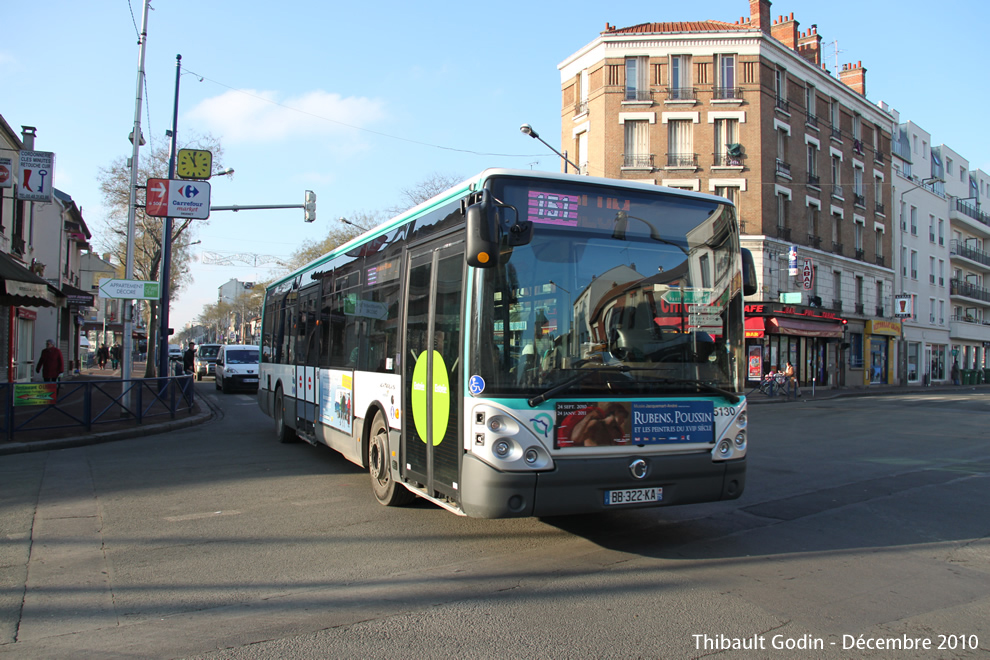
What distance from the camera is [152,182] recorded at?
16.9 meters

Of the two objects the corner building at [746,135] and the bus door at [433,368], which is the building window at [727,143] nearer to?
the corner building at [746,135]

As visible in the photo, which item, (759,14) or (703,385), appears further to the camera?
(759,14)

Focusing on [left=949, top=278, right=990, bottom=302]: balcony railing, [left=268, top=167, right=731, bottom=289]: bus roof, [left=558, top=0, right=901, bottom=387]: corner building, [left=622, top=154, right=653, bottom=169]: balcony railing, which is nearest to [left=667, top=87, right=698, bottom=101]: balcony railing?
[left=558, top=0, right=901, bottom=387]: corner building

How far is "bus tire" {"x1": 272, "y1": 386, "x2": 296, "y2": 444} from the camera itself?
39.7ft

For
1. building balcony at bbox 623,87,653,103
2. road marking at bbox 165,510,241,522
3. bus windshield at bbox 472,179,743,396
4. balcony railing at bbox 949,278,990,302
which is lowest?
road marking at bbox 165,510,241,522

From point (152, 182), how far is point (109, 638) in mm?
15367

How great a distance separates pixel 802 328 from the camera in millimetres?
34281

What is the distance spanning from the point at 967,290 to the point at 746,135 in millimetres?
34850

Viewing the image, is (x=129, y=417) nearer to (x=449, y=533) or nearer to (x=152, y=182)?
(x=152, y=182)

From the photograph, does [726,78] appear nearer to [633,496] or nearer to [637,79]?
[637,79]

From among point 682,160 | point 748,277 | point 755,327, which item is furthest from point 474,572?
point 682,160

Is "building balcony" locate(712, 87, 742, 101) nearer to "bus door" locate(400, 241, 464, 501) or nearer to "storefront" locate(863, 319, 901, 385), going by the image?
"storefront" locate(863, 319, 901, 385)

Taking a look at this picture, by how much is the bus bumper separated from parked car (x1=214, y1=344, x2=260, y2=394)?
74.9 ft

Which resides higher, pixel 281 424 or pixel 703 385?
pixel 703 385
